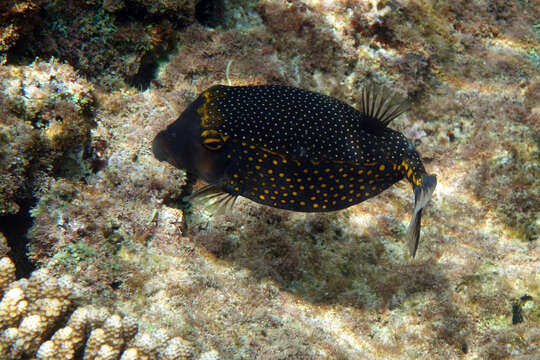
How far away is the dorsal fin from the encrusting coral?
8.13ft

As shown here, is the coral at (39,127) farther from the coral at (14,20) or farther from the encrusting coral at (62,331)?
the encrusting coral at (62,331)

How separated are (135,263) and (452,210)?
3750 millimetres

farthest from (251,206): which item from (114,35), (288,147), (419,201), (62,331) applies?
(114,35)

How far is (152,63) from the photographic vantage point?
15.8ft

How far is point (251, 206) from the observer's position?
13.9ft

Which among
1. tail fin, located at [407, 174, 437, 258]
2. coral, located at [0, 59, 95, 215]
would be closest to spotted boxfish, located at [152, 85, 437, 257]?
tail fin, located at [407, 174, 437, 258]

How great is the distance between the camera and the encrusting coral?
2.77m

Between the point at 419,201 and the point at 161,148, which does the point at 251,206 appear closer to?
the point at 161,148

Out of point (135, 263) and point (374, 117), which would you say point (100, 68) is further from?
point (374, 117)

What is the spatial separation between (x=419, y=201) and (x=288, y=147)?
4.16 ft

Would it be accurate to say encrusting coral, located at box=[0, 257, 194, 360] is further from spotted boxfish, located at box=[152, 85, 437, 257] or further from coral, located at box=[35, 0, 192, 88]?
coral, located at box=[35, 0, 192, 88]

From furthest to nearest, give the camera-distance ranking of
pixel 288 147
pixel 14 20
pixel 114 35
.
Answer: pixel 114 35 → pixel 14 20 → pixel 288 147

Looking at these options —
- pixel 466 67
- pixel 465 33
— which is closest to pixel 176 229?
pixel 466 67

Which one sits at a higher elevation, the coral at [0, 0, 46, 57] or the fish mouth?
the coral at [0, 0, 46, 57]
